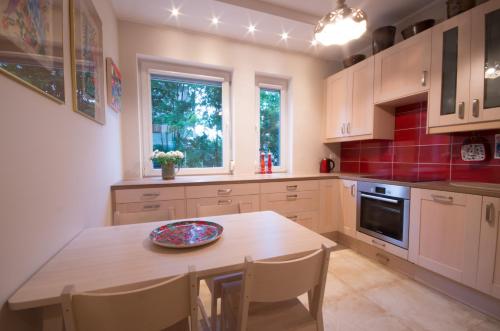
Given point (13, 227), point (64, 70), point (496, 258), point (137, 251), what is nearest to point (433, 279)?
point (496, 258)

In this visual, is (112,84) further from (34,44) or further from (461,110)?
(461,110)

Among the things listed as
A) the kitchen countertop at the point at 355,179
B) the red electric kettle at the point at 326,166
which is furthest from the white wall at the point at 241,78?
the kitchen countertop at the point at 355,179

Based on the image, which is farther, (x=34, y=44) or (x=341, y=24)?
(x=341, y=24)

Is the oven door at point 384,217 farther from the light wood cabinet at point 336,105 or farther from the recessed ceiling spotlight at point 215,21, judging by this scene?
the recessed ceiling spotlight at point 215,21

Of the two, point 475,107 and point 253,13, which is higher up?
point 253,13

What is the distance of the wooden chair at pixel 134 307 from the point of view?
0.55m

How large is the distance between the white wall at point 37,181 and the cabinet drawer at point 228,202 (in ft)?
2.84

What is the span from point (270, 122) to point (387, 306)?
2.37 meters

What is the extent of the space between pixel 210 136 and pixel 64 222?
197 cm

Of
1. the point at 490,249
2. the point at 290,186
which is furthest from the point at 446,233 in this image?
the point at 290,186

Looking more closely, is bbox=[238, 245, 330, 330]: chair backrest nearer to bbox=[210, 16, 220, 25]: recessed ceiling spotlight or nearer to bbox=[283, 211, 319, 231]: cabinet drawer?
bbox=[283, 211, 319, 231]: cabinet drawer

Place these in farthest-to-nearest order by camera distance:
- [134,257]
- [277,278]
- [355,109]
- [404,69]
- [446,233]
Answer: [355,109]
[404,69]
[446,233]
[134,257]
[277,278]

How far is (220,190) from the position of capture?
223 cm

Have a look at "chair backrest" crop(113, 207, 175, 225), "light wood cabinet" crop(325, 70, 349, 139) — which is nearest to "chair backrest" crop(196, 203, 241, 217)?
"chair backrest" crop(113, 207, 175, 225)
